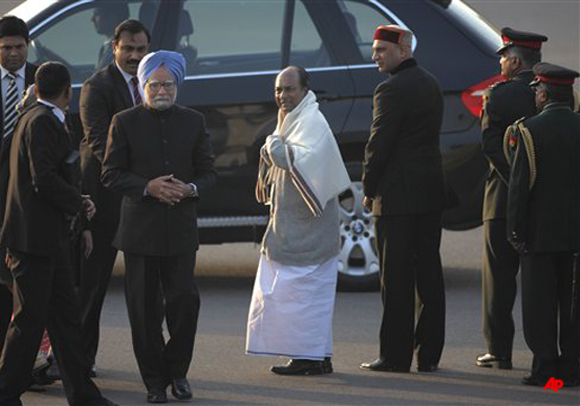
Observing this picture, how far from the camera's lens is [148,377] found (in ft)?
30.1

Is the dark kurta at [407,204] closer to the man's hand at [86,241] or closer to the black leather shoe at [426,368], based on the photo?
the black leather shoe at [426,368]

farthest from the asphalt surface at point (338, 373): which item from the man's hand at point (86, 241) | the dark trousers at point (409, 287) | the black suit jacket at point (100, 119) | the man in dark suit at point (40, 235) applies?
the black suit jacket at point (100, 119)

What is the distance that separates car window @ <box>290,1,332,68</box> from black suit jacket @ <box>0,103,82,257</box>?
13.3 ft

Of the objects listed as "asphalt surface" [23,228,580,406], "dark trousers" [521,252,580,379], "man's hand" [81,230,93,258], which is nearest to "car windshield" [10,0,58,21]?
"asphalt surface" [23,228,580,406]

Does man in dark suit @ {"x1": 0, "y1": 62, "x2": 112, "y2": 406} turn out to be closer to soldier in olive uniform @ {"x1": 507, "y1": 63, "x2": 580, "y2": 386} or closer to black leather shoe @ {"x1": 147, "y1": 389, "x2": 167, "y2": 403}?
black leather shoe @ {"x1": 147, "y1": 389, "x2": 167, "y2": 403}

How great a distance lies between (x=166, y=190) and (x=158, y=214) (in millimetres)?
159

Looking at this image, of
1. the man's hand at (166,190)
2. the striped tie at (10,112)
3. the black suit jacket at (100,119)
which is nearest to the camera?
the man's hand at (166,190)

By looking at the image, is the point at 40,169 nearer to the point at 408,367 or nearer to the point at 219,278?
the point at 408,367

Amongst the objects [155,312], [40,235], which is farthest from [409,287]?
[40,235]

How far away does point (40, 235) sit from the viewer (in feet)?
28.3

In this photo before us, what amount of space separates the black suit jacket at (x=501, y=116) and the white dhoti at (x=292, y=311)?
101 cm

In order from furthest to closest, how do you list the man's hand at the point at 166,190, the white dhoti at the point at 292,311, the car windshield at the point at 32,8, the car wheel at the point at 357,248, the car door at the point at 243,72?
1. the car wheel at the point at 357,248
2. the car windshield at the point at 32,8
3. the car door at the point at 243,72
4. the white dhoti at the point at 292,311
5. the man's hand at the point at 166,190

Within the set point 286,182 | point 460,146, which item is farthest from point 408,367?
point 460,146

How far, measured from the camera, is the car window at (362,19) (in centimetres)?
1268
